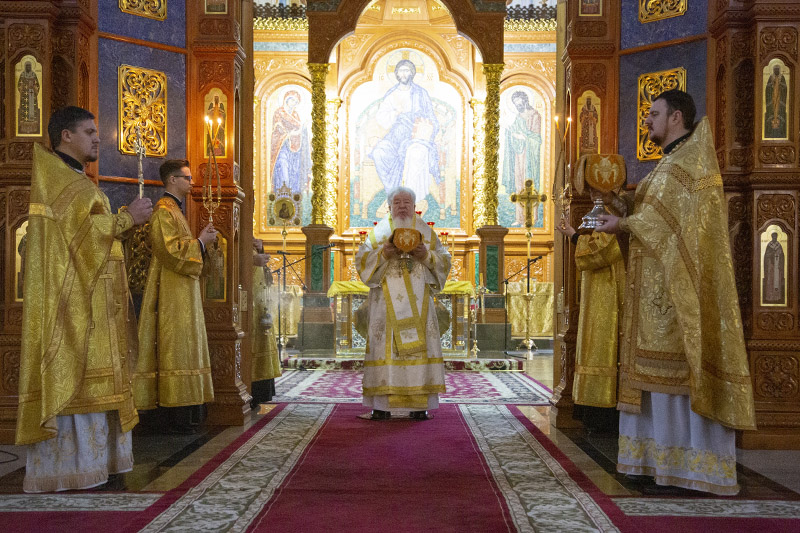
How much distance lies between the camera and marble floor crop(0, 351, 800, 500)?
13.0 feet

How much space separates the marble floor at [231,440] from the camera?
3.97m

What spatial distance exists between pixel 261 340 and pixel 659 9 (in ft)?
14.4

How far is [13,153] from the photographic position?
5297mm

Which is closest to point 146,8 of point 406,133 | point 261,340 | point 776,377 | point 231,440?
point 261,340

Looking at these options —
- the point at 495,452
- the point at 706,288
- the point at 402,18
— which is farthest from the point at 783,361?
the point at 402,18

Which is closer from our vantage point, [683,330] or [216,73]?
[683,330]

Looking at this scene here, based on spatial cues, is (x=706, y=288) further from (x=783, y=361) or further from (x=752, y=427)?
(x=783, y=361)

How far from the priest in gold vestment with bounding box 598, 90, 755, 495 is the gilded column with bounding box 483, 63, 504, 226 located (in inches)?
406

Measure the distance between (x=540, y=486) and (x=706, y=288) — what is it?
132cm

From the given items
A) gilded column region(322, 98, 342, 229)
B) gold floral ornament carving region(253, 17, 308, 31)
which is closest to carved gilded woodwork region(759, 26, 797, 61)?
gilded column region(322, 98, 342, 229)

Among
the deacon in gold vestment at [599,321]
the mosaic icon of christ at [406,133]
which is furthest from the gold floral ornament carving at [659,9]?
the mosaic icon of christ at [406,133]

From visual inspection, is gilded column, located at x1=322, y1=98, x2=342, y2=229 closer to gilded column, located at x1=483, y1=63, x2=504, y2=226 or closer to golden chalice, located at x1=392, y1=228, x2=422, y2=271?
gilded column, located at x1=483, y1=63, x2=504, y2=226

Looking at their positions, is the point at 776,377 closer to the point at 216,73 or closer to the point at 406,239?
the point at 406,239

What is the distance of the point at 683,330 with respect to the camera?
3.91 meters
